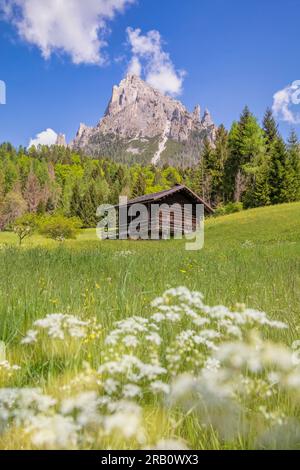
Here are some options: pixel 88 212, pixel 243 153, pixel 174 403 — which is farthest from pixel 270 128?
Result: pixel 174 403

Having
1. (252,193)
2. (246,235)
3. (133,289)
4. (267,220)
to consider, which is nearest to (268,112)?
(252,193)

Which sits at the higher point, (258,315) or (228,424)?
(258,315)

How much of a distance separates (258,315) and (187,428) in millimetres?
665

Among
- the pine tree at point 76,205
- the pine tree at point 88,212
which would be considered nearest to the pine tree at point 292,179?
the pine tree at point 88,212

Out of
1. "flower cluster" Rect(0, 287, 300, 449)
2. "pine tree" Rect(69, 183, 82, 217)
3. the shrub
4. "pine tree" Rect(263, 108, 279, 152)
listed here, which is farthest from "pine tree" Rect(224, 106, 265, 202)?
"flower cluster" Rect(0, 287, 300, 449)

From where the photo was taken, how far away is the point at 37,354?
2.48 m

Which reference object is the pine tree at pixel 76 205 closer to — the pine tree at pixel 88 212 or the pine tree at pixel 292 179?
the pine tree at pixel 88 212

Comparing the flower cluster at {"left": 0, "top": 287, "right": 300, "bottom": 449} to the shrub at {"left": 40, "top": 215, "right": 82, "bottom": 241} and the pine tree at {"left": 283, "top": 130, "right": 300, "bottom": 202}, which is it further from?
the pine tree at {"left": 283, "top": 130, "right": 300, "bottom": 202}

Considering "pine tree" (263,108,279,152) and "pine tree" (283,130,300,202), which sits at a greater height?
"pine tree" (263,108,279,152)

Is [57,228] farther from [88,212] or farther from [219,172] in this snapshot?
[219,172]

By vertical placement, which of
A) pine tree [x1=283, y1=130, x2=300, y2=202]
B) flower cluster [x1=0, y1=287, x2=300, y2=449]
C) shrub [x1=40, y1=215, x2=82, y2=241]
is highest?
pine tree [x1=283, y1=130, x2=300, y2=202]

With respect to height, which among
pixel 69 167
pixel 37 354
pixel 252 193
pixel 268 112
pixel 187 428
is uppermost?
pixel 69 167

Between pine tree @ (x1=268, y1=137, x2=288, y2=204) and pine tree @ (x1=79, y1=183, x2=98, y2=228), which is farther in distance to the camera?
pine tree @ (x1=79, y1=183, x2=98, y2=228)
